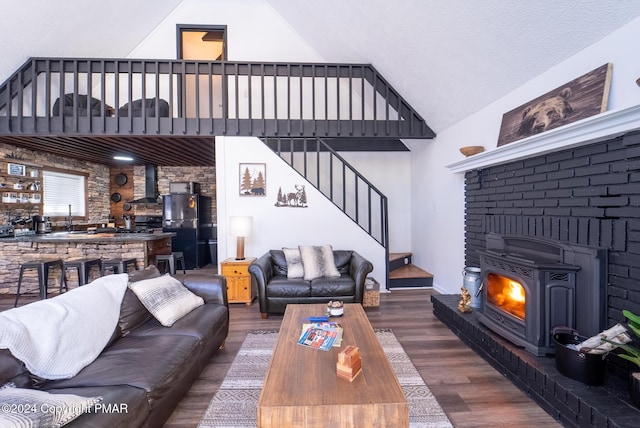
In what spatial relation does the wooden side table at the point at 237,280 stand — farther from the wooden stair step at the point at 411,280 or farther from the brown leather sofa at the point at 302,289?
the wooden stair step at the point at 411,280

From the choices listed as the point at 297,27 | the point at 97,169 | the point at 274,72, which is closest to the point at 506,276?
the point at 274,72

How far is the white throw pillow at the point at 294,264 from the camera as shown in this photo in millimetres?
3884

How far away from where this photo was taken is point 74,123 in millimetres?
4367

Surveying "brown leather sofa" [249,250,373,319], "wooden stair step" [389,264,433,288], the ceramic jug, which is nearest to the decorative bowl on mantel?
the ceramic jug

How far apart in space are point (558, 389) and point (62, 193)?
8.65 m

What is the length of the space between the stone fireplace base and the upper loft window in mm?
6217

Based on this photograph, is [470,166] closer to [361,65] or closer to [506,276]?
[506,276]

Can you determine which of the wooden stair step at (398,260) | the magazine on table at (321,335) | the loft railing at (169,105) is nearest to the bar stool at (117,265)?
the loft railing at (169,105)

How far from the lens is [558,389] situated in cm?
182

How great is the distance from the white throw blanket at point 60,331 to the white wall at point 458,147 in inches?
137

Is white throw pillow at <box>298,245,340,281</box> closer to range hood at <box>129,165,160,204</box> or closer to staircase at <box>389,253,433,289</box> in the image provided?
staircase at <box>389,253,433,289</box>

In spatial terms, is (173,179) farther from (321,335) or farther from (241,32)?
(321,335)

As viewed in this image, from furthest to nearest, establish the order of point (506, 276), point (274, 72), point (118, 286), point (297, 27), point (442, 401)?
point (297, 27)
point (274, 72)
point (506, 276)
point (118, 286)
point (442, 401)

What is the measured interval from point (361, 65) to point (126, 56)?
447cm
